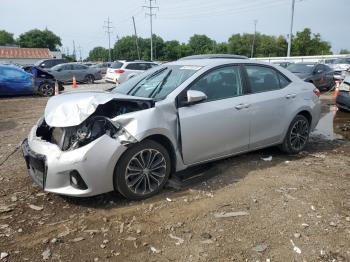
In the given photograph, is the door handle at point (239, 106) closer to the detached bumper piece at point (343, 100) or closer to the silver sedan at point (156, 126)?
the silver sedan at point (156, 126)

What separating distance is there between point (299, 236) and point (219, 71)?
2.52 metres

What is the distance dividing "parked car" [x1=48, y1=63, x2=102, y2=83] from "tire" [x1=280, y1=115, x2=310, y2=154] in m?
20.5

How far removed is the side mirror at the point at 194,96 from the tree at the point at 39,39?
339 feet

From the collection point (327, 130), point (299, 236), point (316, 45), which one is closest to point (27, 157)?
point (299, 236)

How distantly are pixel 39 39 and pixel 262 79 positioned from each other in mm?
103199

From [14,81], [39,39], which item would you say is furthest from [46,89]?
[39,39]

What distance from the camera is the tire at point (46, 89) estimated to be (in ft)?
53.0

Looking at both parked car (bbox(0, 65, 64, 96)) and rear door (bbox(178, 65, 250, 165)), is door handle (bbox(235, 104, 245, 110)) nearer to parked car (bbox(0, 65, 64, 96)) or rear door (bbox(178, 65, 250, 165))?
rear door (bbox(178, 65, 250, 165))

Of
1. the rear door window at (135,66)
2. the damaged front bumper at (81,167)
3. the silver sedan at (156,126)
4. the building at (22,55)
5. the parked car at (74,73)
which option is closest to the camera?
the damaged front bumper at (81,167)

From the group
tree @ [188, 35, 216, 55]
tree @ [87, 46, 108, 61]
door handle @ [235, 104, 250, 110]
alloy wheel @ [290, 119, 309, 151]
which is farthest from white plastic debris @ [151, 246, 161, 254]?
tree @ [87, 46, 108, 61]

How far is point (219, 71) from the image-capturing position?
5125 millimetres

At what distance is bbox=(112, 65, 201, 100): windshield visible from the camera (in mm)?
4836

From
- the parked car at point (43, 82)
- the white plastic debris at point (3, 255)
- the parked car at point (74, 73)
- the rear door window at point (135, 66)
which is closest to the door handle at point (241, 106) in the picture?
the white plastic debris at point (3, 255)

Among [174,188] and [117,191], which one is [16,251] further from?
[174,188]
